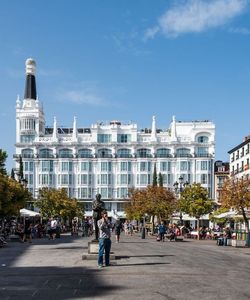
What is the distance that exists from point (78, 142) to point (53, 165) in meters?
7.54

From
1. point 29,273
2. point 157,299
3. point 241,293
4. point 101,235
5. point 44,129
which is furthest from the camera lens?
point 44,129

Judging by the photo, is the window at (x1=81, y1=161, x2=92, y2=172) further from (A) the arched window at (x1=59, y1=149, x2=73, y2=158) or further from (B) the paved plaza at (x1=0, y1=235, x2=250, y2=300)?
(B) the paved plaza at (x1=0, y1=235, x2=250, y2=300)

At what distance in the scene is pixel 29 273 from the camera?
17.1m

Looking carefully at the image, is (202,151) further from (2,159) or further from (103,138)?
(2,159)

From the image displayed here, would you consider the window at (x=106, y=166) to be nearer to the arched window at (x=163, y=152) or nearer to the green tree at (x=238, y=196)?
the arched window at (x=163, y=152)

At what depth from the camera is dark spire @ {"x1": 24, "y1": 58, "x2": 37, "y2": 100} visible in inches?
5369

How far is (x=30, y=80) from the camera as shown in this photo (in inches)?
5448

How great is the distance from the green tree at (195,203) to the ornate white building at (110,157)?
→ 228ft

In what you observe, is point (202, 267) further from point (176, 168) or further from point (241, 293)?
point (176, 168)

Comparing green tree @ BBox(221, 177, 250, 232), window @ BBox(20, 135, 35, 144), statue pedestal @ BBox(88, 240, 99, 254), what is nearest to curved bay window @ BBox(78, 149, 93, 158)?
window @ BBox(20, 135, 35, 144)

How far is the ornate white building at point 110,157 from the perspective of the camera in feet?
412

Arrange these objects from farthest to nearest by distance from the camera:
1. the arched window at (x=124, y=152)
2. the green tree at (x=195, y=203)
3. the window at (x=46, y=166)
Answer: the arched window at (x=124, y=152)
the window at (x=46, y=166)
the green tree at (x=195, y=203)

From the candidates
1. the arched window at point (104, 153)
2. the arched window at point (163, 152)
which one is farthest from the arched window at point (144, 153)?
the arched window at point (104, 153)

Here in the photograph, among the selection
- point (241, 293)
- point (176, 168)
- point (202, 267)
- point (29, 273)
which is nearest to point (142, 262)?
point (202, 267)
